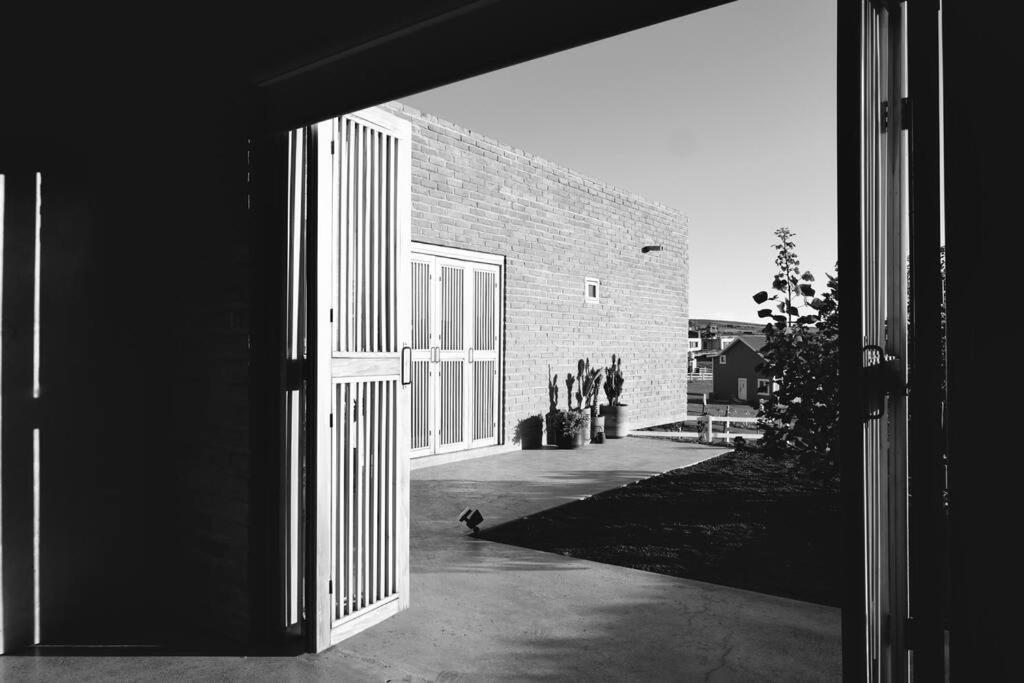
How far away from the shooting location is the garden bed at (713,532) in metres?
3.98

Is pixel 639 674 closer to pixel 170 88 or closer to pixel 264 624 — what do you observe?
pixel 264 624

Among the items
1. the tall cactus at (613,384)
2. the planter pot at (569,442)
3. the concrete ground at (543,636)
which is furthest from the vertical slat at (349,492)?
the tall cactus at (613,384)

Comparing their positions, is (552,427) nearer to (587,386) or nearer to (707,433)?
(587,386)

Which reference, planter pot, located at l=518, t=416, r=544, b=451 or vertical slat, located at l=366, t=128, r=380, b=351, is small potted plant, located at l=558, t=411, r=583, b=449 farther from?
vertical slat, located at l=366, t=128, r=380, b=351

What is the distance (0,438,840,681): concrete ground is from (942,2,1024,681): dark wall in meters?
1.63

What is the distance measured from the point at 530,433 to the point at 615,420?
1728 millimetres

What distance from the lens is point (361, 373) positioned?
312 cm

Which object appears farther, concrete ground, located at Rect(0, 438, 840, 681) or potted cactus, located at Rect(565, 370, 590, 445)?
potted cactus, located at Rect(565, 370, 590, 445)

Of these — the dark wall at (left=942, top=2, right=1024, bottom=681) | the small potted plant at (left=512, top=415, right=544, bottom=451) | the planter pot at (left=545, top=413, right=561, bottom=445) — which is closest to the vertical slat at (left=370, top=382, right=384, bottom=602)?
the dark wall at (left=942, top=2, right=1024, bottom=681)

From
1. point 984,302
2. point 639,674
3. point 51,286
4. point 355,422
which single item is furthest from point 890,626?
point 51,286

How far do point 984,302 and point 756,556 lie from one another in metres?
3.40

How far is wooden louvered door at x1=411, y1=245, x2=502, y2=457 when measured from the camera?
7727 mm

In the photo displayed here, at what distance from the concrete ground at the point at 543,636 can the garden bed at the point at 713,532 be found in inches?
8.8

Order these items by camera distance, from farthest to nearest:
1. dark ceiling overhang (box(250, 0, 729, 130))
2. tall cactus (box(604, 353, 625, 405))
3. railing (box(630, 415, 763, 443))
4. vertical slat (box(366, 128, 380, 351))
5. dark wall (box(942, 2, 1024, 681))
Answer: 1. tall cactus (box(604, 353, 625, 405))
2. railing (box(630, 415, 763, 443))
3. vertical slat (box(366, 128, 380, 351))
4. dark ceiling overhang (box(250, 0, 729, 130))
5. dark wall (box(942, 2, 1024, 681))
